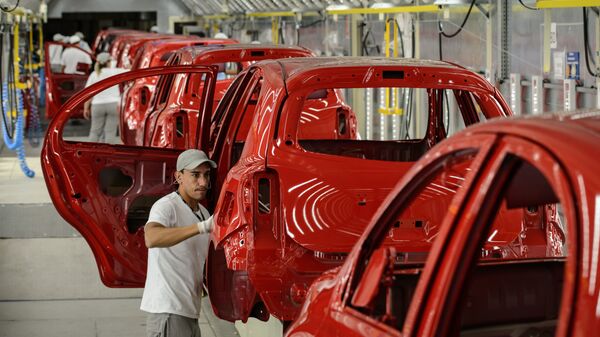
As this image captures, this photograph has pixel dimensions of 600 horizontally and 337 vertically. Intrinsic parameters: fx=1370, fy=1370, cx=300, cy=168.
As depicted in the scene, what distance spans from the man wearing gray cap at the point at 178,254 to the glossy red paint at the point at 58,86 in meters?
15.8

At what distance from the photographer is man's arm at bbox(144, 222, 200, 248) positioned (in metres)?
6.34

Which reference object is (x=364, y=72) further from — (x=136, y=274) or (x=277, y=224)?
(x=136, y=274)

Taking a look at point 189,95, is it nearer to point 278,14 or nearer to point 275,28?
point 278,14

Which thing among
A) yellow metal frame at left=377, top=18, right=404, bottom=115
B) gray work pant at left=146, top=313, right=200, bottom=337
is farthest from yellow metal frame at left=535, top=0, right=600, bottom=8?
yellow metal frame at left=377, top=18, right=404, bottom=115

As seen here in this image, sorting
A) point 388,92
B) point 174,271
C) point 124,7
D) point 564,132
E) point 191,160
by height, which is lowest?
point 174,271

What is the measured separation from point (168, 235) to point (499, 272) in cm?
247

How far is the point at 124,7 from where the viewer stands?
4347cm

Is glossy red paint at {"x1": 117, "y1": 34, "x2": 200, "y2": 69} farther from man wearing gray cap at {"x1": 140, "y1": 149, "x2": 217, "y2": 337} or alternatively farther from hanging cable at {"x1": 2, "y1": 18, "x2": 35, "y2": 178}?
man wearing gray cap at {"x1": 140, "y1": 149, "x2": 217, "y2": 337}

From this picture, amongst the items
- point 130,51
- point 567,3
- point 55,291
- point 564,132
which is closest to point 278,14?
point 130,51

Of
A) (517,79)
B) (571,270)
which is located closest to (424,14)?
(517,79)

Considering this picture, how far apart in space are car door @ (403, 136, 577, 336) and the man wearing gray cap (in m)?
2.41

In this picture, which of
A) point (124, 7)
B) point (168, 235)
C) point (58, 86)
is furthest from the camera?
point (124, 7)

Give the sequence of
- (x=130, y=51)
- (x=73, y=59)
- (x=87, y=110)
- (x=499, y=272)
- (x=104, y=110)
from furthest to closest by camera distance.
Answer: (x=73, y=59) → (x=130, y=51) → (x=87, y=110) → (x=104, y=110) → (x=499, y=272)

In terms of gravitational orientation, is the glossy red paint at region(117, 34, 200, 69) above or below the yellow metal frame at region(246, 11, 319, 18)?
below
